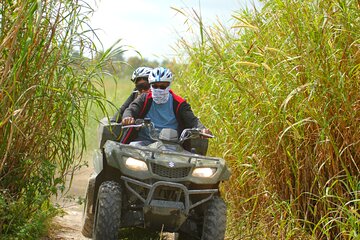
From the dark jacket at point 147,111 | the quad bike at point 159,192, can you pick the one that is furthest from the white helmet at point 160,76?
the quad bike at point 159,192

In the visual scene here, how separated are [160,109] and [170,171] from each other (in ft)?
3.90

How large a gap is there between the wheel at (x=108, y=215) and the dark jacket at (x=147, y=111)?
45.1 inches

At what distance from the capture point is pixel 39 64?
6113 mm

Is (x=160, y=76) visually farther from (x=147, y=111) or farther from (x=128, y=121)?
(x=128, y=121)

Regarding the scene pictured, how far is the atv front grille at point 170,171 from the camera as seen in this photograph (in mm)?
6207

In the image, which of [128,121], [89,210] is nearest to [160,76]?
[128,121]

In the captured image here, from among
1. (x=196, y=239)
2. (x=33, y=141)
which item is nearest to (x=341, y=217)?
(x=196, y=239)

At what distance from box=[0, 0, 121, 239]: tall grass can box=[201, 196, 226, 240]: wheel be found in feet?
3.76

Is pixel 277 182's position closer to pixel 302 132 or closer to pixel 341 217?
pixel 302 132

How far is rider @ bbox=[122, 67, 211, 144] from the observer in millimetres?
7180

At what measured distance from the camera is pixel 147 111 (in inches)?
287

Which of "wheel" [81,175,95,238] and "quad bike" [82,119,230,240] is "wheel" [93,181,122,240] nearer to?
"quad bike" [82,119,230,240]

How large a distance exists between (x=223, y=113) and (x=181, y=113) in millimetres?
1010

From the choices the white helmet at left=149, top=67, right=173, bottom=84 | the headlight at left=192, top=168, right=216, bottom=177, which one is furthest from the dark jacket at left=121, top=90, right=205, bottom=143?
the headlight at left=192, top=168, right=216, bottom=177
